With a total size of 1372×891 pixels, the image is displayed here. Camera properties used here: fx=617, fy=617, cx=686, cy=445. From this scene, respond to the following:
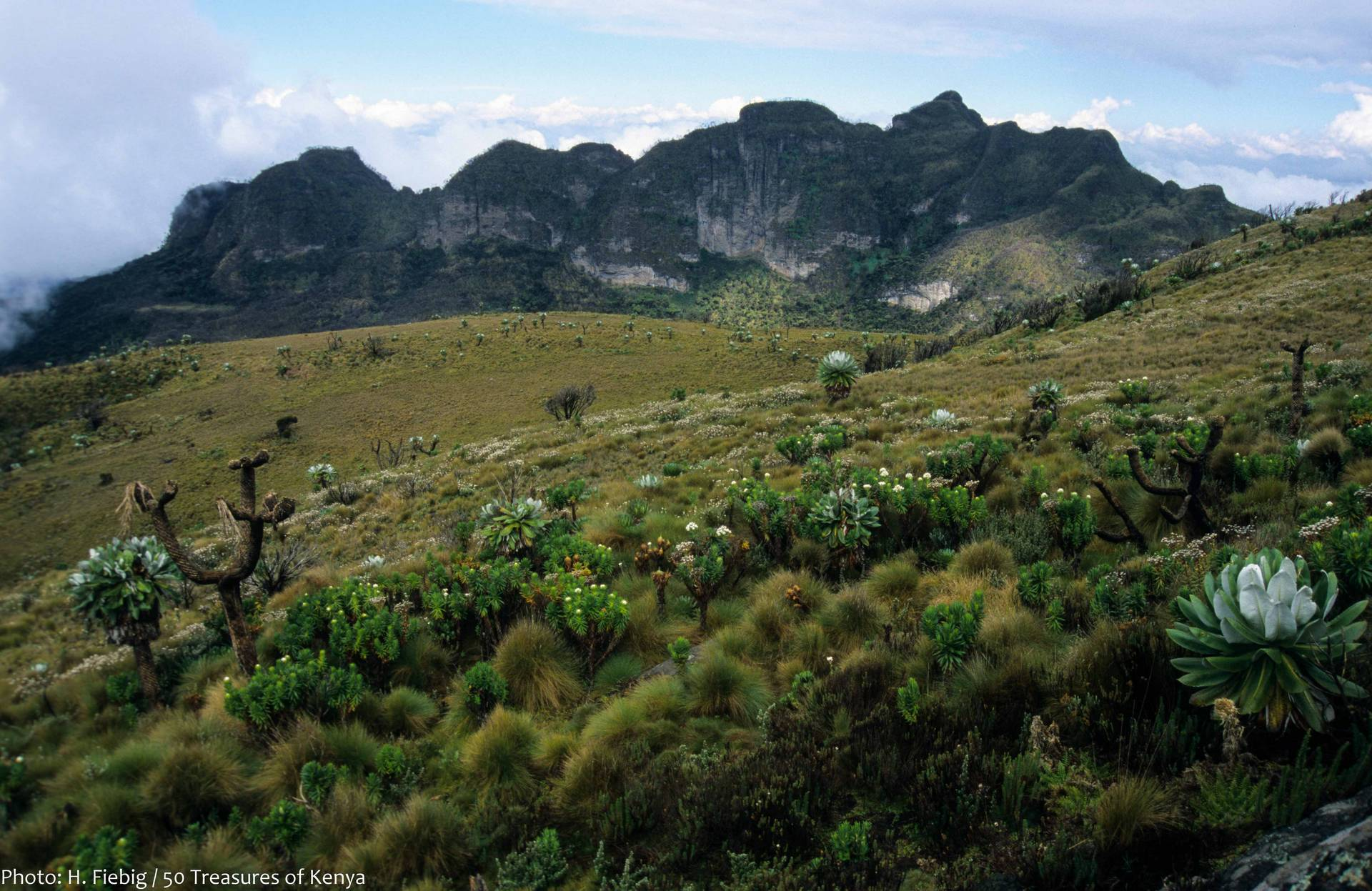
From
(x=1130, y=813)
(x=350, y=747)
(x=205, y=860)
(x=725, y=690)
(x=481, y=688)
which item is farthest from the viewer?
(x=481, y=688)

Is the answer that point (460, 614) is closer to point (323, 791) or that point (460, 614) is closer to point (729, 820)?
point (323, 791)

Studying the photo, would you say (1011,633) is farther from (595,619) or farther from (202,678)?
(202,678)

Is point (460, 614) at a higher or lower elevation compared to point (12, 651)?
higher

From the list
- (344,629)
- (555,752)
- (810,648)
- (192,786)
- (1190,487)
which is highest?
(1190,487)

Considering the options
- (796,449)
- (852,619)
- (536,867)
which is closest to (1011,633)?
(852,619)

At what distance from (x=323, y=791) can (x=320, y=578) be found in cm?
563

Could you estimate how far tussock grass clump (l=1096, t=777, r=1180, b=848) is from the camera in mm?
2918

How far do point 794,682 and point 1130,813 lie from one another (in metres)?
2.46

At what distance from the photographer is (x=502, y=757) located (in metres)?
4.67

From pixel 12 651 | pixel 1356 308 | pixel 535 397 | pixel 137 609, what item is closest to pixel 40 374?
pixel 535 397

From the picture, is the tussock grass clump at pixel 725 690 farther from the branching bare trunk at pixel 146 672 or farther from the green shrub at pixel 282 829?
the branching bare trunk at pixel 146 672

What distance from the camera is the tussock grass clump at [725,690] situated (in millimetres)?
5074

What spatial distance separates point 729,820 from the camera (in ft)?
12.2

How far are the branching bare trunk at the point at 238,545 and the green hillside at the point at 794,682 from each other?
25 cm
